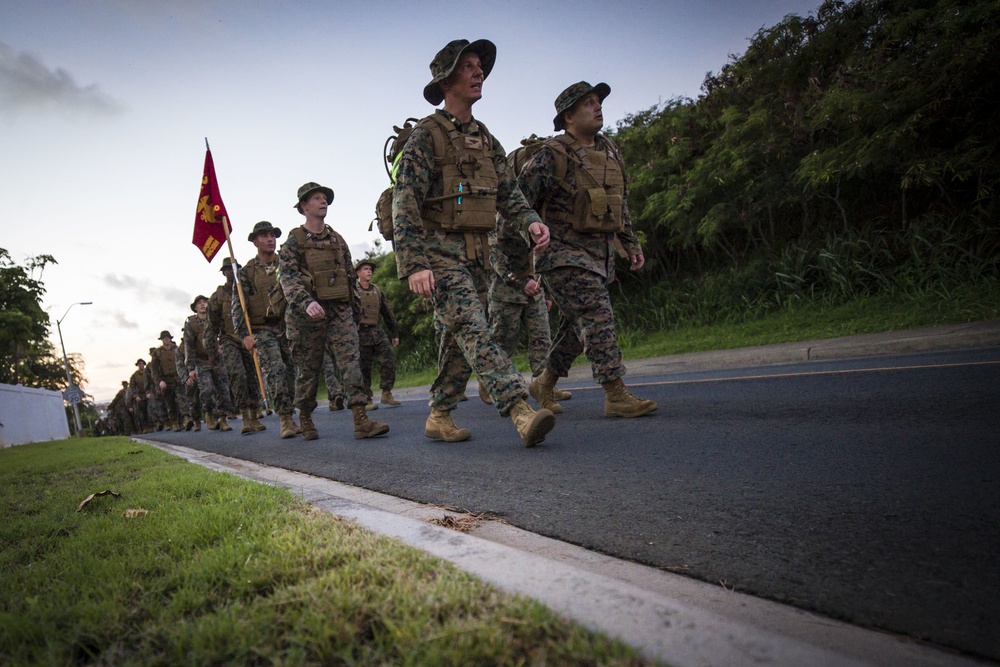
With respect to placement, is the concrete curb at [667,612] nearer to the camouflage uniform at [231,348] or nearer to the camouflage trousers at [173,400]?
the camouflage uniform at [231,348]

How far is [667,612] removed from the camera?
142cm

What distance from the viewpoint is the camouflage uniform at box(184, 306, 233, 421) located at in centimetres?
1161

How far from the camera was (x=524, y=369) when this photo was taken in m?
12.6

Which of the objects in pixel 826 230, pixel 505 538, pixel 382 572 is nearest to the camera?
pixel 382 572

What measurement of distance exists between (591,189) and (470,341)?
1702 mm

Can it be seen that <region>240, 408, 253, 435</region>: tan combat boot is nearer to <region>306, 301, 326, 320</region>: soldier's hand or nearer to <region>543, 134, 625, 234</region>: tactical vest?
<region>306, 301, 326, 320</region>: soldier's hand

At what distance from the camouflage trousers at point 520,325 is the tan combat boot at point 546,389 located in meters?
0.22

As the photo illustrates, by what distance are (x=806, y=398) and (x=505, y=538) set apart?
330 cm

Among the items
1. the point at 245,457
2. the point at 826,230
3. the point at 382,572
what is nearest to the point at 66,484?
the point at 245,457

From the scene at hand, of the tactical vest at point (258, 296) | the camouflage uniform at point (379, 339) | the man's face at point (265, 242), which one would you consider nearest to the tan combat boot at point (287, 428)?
the tactical vest at point (258, 296)

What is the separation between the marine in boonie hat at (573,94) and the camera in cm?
498

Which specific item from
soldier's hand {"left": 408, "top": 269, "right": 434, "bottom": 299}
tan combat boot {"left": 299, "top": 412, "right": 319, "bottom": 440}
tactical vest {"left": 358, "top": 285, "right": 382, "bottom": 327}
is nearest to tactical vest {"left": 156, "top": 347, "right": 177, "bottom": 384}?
tactical vest {"left": 358, "top": 285, "right": 382, "bottom": 327}

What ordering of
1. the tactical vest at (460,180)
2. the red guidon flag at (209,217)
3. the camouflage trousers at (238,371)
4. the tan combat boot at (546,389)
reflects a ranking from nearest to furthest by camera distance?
the tactical vest at (460,180) < the tan combat boot at (546,389) < the camouflage trousers at (238,371) < the red guidon flag at (209,217)

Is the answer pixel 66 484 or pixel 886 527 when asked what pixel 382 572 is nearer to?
pixel 886 527
